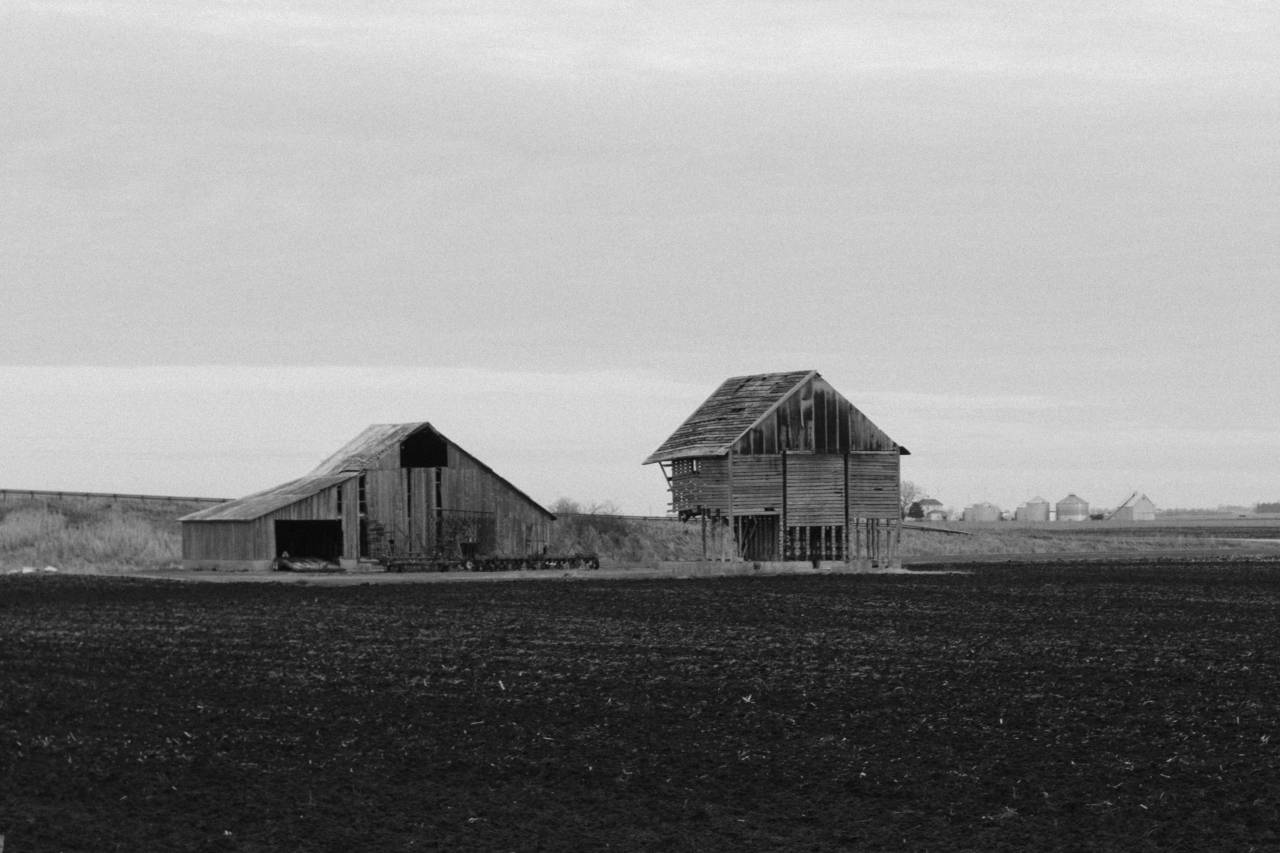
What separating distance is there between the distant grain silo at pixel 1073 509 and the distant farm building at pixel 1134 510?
4469mm

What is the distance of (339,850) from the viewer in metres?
12.7

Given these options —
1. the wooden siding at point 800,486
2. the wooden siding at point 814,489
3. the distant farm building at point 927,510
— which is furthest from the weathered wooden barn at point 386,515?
the distant farm building at point 927,510

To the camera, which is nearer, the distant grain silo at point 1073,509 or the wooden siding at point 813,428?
the wooden siding at point 813,428

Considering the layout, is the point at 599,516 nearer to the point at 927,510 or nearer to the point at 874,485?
the point at 874,485

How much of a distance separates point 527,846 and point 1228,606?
95.7 feet

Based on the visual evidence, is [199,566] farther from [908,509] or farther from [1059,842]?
[908,509]

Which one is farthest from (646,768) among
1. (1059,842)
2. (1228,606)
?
(1228,606)

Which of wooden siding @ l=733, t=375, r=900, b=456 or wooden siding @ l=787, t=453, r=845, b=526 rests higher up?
wooden siding @ l=733, t=375, r=900, b=456

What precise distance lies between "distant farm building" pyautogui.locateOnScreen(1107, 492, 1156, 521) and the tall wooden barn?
124 meters

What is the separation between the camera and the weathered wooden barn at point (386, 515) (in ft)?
204

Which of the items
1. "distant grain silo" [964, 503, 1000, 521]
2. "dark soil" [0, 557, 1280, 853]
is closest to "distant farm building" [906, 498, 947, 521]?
"distant grain silo" [964, 503, 1000, 521]

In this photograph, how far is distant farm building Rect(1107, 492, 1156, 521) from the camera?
18550 centimetres

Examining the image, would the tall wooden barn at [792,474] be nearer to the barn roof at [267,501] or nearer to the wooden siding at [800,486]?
the wooden siding at [800,486]

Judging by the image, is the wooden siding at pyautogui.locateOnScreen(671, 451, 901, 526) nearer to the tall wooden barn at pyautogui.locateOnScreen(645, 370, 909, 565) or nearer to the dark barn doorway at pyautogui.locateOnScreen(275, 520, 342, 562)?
the tall wooden barn at pyautogui.locateOnScreen(645, 370, 909, 565)
